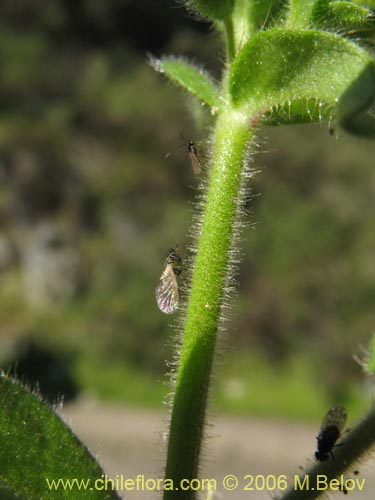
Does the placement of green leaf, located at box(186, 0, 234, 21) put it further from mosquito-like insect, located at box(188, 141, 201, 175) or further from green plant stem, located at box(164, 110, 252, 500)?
mosquito-like insect, located at box(188, 141, 201, 175)

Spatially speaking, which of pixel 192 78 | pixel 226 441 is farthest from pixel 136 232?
pixel 192 78

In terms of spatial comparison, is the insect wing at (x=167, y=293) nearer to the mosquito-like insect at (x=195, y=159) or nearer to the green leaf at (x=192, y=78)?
the mosquito-like insect at (x=195, y=159)

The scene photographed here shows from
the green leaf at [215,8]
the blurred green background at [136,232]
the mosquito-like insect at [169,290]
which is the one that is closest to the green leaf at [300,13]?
the green leaf at [215,8]

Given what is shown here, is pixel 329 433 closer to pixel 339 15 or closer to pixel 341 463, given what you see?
pixel 341 463

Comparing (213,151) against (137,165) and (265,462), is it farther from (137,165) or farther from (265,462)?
(137,165)

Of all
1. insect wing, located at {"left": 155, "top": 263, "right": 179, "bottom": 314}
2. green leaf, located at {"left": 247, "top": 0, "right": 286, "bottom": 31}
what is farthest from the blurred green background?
green leaf, located at {"left": 247, "top": 0, "right": 286, "bottom": 31}
